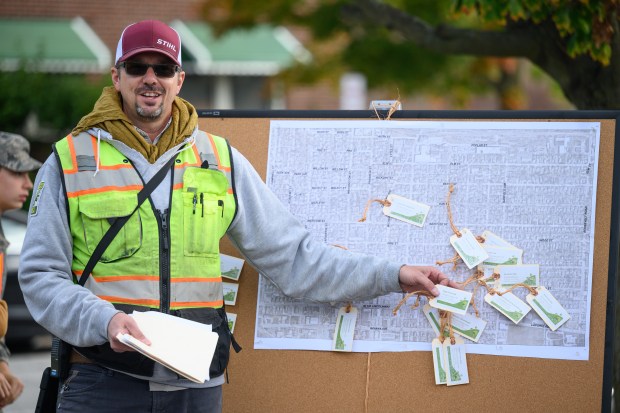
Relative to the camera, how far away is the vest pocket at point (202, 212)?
357 centimetres

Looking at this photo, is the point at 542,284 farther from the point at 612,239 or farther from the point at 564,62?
the point at 564,62

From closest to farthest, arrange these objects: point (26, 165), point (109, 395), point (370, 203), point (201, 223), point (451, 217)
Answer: point (109, 395) < point (201, 223) < point (451, 217) < point (370, 203) < point (26, 165)

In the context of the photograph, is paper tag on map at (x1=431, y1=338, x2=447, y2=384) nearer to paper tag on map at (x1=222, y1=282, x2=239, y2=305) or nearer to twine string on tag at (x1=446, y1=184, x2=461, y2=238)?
twine string on tag at (x1=446, y1=184, x2=461, y2=238)

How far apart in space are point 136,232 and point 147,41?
2.34 feet

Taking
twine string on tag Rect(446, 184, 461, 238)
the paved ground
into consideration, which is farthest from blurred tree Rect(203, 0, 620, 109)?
the paved ground

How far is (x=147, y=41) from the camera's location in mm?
3611

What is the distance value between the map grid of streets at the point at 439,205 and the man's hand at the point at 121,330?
103cm

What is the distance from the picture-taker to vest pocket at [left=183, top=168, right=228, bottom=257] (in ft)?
11.7

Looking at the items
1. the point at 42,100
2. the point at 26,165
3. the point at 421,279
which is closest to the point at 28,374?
the point at 26,165

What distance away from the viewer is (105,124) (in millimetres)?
3609

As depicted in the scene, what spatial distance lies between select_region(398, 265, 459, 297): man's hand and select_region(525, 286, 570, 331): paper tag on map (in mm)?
335

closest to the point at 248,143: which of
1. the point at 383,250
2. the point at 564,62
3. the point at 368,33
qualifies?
the point at 383,250

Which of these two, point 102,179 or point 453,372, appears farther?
point 453,372

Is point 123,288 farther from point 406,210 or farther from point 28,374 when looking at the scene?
point 28,374
